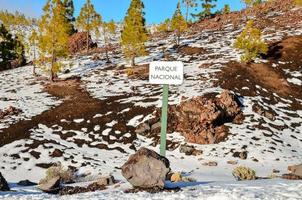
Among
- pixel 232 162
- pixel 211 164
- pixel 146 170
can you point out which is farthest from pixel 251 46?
pixel 146 170

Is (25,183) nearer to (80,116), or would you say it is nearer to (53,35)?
(80,116)

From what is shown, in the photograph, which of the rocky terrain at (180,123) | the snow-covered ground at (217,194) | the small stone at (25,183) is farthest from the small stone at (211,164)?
the snow-covered ground at (217,194)

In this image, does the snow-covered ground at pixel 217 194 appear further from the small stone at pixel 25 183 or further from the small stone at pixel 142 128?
the small stone at pixel 142 128

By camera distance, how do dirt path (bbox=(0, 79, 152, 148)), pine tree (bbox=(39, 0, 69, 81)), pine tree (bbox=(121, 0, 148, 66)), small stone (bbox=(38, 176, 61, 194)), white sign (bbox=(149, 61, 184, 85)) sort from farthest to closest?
pine tree (bbox=(121, 0, 148, 66)) < pine tree (bbox=(39, 0, 69, 81)) < dirt path (bbox=(0, 79, 152, 148)) < small stone (bbox=(38, 176, 61, 194)) < white sign (bbox=(149, 61, 184, 85))

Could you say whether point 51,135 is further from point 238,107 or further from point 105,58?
point 105,58

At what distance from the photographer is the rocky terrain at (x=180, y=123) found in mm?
20781

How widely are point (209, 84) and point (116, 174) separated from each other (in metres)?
17.0

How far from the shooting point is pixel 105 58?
203 ft

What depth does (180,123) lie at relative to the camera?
1078 inches

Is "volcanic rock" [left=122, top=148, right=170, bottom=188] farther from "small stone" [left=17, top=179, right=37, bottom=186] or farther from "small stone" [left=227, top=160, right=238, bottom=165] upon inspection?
"small stone" [left=227, top=160, right=238, bottom=165]

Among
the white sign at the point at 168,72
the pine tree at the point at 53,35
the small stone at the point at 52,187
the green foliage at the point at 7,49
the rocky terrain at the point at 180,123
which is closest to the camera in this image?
the white sign at the point at 168,72

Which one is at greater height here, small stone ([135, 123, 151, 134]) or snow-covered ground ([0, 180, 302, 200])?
small stone ([135, 123, 151, 134])

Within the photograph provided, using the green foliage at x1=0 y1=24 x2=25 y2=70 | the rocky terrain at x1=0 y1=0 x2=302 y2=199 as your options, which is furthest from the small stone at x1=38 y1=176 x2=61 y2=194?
the green foliage at x1=0 y1=24 x2=25 y2=70

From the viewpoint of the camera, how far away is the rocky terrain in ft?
68.2
